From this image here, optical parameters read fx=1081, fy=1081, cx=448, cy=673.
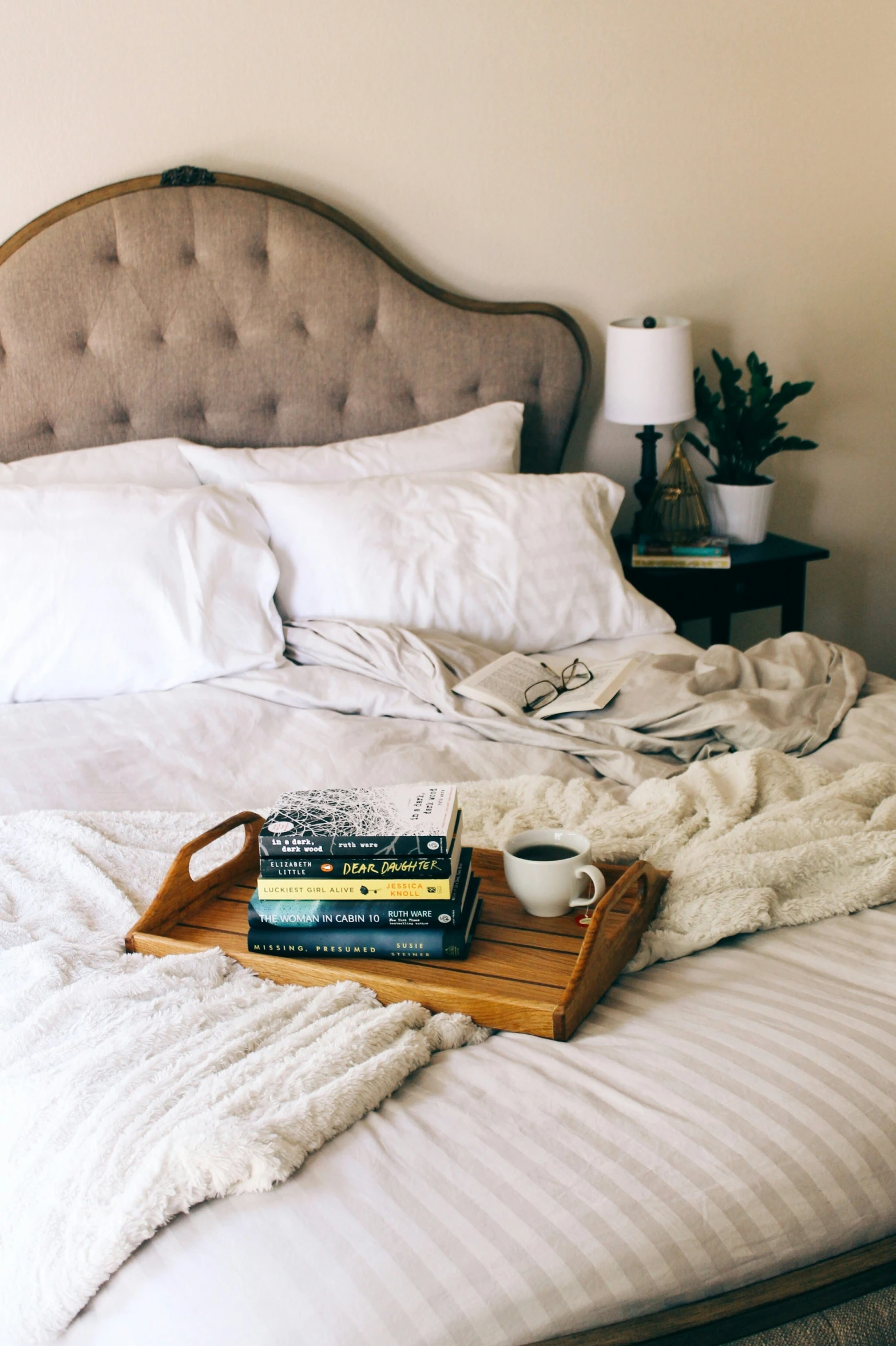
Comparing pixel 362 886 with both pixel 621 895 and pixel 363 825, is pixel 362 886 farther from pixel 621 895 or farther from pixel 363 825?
pixel 621 895

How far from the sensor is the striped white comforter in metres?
0.73

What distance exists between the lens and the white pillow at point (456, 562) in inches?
82.6

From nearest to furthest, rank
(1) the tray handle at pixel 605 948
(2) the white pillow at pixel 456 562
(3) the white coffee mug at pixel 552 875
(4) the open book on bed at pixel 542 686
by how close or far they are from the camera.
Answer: (1) the tray handle at pixel 605 948 → (3) the white coffee mug at pixel 552 875 → (4) the open book on bed at pixel 542 686 → (2) the white pillow at pixel 456 562

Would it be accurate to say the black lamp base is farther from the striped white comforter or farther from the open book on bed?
the striped white comforter

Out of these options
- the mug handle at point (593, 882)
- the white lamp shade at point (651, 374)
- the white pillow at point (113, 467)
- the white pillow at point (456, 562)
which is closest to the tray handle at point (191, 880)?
the mug handle at point (593, 882)

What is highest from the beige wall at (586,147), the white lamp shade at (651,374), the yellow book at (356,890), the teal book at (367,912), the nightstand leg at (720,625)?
the beige wall at (586,147)

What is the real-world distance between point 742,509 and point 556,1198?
2203 millimetres

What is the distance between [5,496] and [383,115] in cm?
126

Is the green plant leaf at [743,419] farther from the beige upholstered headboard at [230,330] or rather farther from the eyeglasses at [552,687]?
the eyeglasses at [552,687]

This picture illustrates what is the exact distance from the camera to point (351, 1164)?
2.66ft

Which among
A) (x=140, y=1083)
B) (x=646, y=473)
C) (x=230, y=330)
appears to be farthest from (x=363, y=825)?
(x=646, y=473)

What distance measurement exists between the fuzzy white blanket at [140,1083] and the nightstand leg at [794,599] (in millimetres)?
1974

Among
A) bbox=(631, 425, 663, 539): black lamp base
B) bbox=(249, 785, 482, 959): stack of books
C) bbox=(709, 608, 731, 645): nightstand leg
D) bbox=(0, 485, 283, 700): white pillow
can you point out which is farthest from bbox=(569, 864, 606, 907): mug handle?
bbox=(631, 425, 663, 539): black lamp base

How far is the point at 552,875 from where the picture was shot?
105cm
